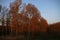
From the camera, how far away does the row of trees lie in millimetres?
2400

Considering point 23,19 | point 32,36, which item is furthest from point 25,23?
point 32,36

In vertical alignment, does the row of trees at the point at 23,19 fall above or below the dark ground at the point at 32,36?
above

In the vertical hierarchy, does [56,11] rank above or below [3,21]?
above

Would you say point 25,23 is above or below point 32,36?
above

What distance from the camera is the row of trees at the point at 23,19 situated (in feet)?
7.88

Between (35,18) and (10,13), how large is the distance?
49cm

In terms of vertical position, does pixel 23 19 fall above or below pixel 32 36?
above

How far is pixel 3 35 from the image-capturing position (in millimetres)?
2400

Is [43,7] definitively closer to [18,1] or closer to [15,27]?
[18,1]

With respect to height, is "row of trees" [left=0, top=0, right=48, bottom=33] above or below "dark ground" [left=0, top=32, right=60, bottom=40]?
above

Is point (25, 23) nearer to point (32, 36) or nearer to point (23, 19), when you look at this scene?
point (23, 19)

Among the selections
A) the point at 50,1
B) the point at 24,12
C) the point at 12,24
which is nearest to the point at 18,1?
the point at 24,12

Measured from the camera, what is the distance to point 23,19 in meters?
2.44

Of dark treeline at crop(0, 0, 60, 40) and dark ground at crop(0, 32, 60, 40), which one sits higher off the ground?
dark treeline at crop(0, 0, 60, 40)
